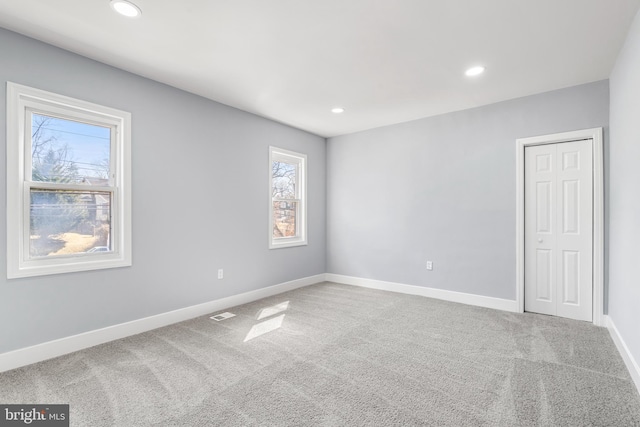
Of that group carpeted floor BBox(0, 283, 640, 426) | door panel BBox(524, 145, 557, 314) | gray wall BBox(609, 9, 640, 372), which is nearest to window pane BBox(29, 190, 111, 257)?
carpeted floor BBox(0, 283, 640, 426)

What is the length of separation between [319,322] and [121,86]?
3217 millimetres

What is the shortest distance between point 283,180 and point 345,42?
2793 millimetres

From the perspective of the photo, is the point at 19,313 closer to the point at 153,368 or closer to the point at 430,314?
the point at 153,368

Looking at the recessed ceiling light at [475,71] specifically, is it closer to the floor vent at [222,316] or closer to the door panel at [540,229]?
the door panel at [540,229]

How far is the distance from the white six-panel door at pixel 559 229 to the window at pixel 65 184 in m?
4.58

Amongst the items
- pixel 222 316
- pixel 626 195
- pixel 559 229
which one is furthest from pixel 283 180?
pixel 626 195

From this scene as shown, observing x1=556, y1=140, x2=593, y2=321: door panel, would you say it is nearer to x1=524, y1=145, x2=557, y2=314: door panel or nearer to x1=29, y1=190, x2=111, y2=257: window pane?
x1=524, y1=145, x2=557, y2=314: door panel

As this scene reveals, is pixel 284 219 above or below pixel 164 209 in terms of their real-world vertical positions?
below

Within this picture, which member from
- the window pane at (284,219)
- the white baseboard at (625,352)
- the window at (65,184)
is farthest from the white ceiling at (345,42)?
the white baseboard at (625,352)

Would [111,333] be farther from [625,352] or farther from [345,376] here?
[625,352]

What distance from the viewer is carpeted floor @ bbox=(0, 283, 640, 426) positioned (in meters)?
1.88

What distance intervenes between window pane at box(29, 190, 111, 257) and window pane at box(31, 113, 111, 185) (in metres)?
0.15

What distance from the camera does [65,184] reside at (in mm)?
2750

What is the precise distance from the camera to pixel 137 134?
3180mm
